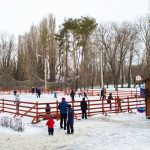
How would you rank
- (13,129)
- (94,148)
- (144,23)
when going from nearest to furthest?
(94,148), (13,129), (144,23)

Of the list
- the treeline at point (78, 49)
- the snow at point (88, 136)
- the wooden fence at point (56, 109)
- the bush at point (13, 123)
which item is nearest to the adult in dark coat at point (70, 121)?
the snow at point (88, 136)

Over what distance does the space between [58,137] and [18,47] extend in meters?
76.6

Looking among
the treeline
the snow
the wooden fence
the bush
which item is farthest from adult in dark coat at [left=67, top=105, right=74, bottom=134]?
the treeline

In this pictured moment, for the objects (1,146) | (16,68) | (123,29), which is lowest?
(1,146)

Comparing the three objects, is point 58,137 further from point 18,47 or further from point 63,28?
Result: point 18,47

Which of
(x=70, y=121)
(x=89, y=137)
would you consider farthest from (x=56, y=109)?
(x=89, y=137)

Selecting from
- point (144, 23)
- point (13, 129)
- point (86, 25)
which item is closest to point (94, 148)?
point (13, 129)

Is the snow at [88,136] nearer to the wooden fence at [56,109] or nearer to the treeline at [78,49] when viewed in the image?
the wooden fence at [56,109]

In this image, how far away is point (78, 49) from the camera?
73.7m

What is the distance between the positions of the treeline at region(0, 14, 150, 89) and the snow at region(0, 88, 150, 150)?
44075mm

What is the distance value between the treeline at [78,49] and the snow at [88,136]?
4408 centimetres

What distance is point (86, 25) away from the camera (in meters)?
70.4

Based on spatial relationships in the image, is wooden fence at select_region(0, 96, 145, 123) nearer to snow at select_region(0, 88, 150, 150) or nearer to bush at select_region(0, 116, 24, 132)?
snow at select_region(0, 88, 150, 150)

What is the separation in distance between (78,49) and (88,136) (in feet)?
189
